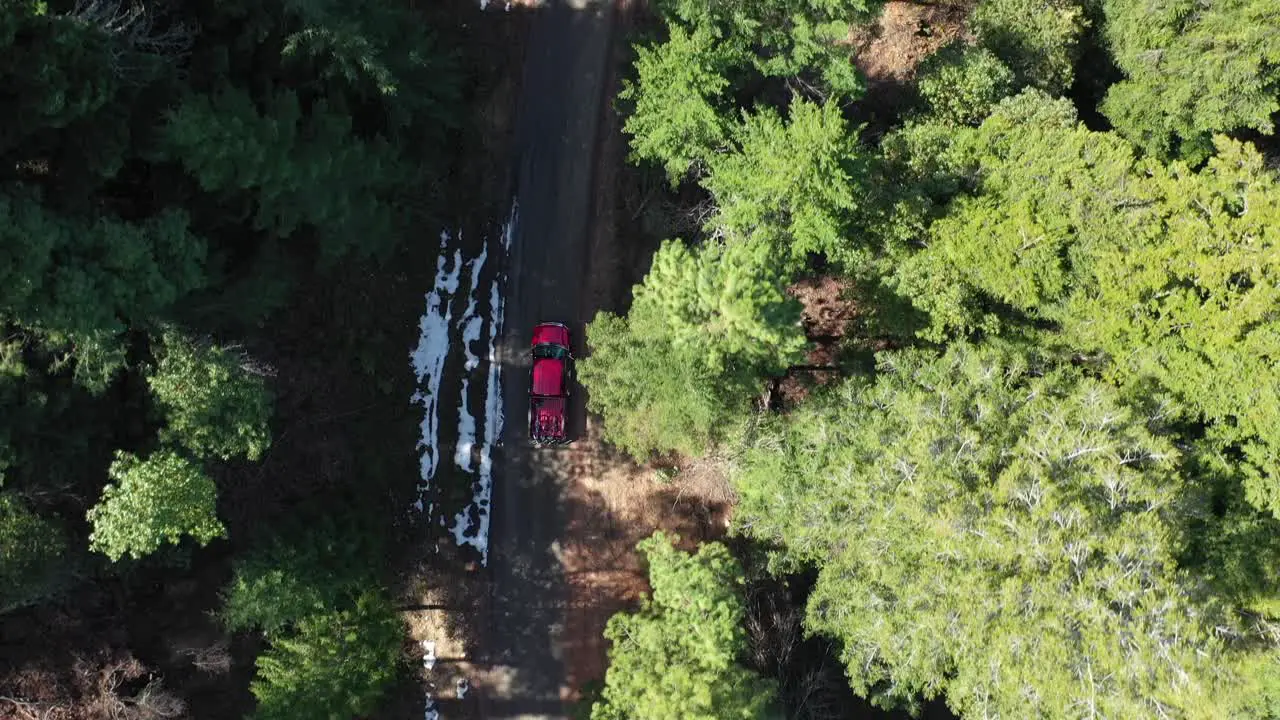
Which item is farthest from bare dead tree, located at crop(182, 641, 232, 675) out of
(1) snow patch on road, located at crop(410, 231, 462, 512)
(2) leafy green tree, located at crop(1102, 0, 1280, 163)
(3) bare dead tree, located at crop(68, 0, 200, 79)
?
(2) leafy green tree, located at crop(1102, 0, 1280, 163)

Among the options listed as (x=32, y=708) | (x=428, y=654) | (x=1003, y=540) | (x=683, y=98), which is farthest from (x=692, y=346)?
(x=32, y=708)

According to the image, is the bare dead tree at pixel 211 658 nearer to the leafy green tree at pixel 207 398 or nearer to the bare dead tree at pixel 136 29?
the leafy green tree at pixel 207 398

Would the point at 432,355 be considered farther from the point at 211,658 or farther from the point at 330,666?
the point at 211,658

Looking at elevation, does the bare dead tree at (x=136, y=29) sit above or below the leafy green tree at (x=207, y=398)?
above

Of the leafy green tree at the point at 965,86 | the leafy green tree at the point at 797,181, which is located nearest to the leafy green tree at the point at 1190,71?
the leafy green tree at the point at 965,86

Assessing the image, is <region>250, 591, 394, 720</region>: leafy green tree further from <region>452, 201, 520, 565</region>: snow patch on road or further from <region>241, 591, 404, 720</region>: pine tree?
<region>452, 201, 520, 565</region>: snow patch on road

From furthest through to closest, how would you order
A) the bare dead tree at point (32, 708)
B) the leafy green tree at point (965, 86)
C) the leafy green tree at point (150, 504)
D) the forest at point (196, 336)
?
the leafy green tree at point (965, 86)
the bare dead tree at point (32, 708)
the leafy green tree at point (150, 504)
the forest at point (196, 336)
